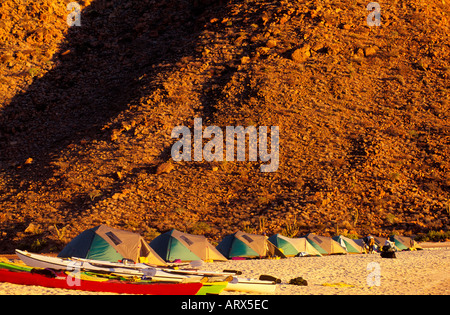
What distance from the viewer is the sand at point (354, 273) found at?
15.3m

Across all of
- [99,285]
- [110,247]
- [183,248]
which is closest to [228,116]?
[183,248]

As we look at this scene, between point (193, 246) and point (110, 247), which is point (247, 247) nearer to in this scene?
point (193, 246)

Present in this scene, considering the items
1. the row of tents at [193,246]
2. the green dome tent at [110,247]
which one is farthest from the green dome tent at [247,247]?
the green dome tent at [110,247]

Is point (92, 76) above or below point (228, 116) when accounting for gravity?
above

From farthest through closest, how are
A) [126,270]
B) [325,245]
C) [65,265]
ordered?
1. [325,245]
2. [126,270]
3. [65,265]

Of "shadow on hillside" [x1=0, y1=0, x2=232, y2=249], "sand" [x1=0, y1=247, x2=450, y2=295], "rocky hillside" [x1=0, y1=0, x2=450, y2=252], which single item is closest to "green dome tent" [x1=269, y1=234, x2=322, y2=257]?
"sand" [x1=0, y1=247, x2=450, y2=295]

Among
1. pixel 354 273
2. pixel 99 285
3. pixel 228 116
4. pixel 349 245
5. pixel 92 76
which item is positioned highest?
pixel 92 76

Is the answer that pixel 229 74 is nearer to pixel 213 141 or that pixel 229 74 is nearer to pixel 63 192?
pixel 213 141

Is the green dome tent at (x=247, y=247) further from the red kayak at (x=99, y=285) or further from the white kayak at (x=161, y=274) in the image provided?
the red kayak at (x=99, y=285)

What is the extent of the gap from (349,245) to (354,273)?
932cm

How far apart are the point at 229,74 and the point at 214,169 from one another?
1021cm

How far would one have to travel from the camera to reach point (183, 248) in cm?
2364

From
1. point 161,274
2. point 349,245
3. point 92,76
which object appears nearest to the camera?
point 161,274
